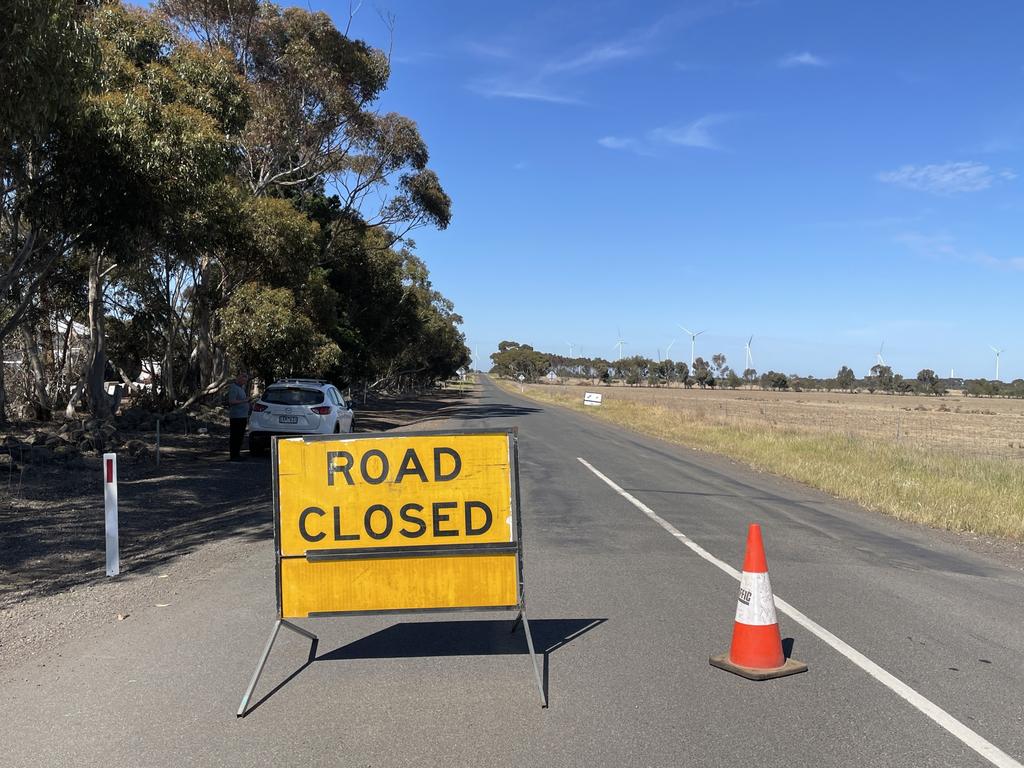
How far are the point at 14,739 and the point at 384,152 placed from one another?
27.8 meters

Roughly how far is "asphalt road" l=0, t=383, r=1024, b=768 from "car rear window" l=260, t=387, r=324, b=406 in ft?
28.8

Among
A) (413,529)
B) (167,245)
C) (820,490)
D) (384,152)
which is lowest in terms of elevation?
(820,490)

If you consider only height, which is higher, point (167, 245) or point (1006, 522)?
point (167, 245)

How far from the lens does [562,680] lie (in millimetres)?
4875

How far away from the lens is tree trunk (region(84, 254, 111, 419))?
65.6 feet

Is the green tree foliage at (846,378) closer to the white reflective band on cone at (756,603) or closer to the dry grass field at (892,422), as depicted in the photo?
the dry grass field at (892,422)

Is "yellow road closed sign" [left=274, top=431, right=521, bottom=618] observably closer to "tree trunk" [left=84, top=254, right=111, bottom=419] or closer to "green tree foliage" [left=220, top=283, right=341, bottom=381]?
"tree trunk" [left=84, top=254, right=111, bottom=419]

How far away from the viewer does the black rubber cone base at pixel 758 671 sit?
4.89m

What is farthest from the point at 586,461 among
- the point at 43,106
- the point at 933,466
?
the point at 43,106

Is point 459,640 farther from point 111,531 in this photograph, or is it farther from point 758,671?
point 111,531

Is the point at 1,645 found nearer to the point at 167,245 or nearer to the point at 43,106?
the point at 43,106

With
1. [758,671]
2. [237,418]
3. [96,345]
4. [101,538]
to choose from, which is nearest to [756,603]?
[758,671]

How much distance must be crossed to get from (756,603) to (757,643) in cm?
24

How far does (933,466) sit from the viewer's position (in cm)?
1642
